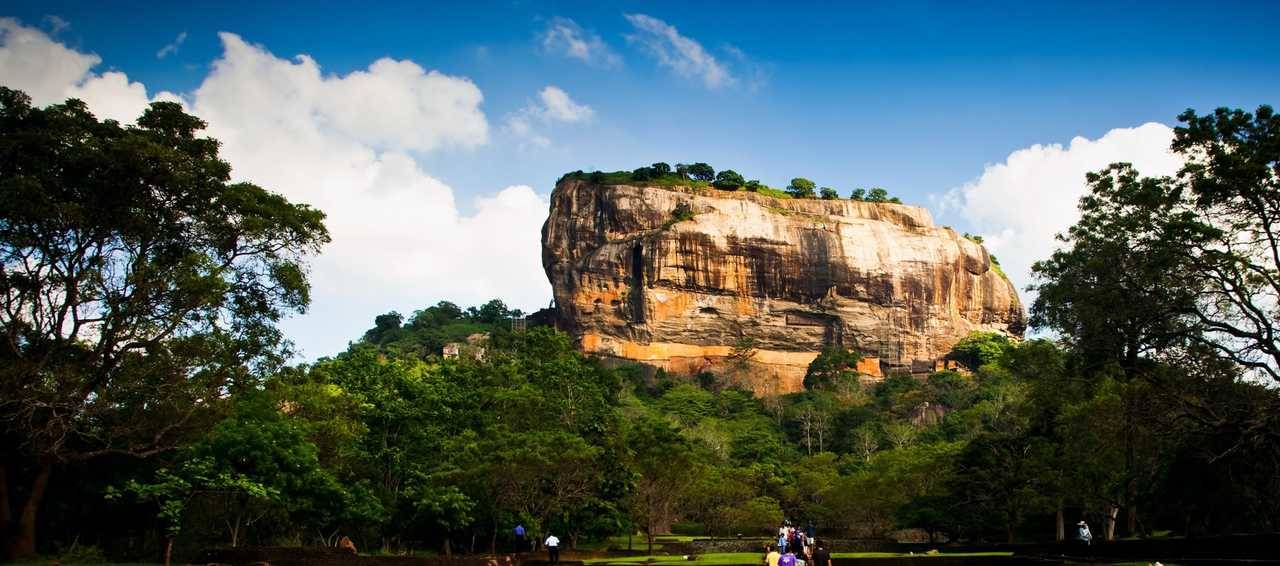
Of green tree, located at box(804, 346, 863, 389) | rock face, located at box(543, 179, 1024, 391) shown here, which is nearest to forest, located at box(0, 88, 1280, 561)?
green tree, located at box(804, 346, 863, 389)

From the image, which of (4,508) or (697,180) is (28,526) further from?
(697,180)

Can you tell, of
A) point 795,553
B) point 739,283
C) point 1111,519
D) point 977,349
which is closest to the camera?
point 795,553

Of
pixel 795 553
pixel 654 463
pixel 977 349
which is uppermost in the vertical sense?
pixel 977 349

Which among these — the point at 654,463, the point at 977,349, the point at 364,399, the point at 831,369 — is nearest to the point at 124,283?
the point at 364,399

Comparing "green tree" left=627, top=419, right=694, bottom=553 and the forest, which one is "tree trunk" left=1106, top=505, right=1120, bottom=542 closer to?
the forest

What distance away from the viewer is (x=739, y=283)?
12438 cm

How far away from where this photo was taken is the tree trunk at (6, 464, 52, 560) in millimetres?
27156

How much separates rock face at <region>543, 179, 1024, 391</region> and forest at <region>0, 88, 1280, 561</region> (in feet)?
253

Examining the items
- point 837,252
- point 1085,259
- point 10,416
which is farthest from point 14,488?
point 837,252

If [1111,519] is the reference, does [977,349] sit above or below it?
above

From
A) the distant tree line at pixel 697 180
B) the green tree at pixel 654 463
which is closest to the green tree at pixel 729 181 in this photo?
the distant tree line at pixel 697 180

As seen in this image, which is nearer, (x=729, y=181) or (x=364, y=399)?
(x=364, y=399)

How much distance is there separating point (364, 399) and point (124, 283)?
1389 centimetres

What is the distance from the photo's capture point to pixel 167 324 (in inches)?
1100
